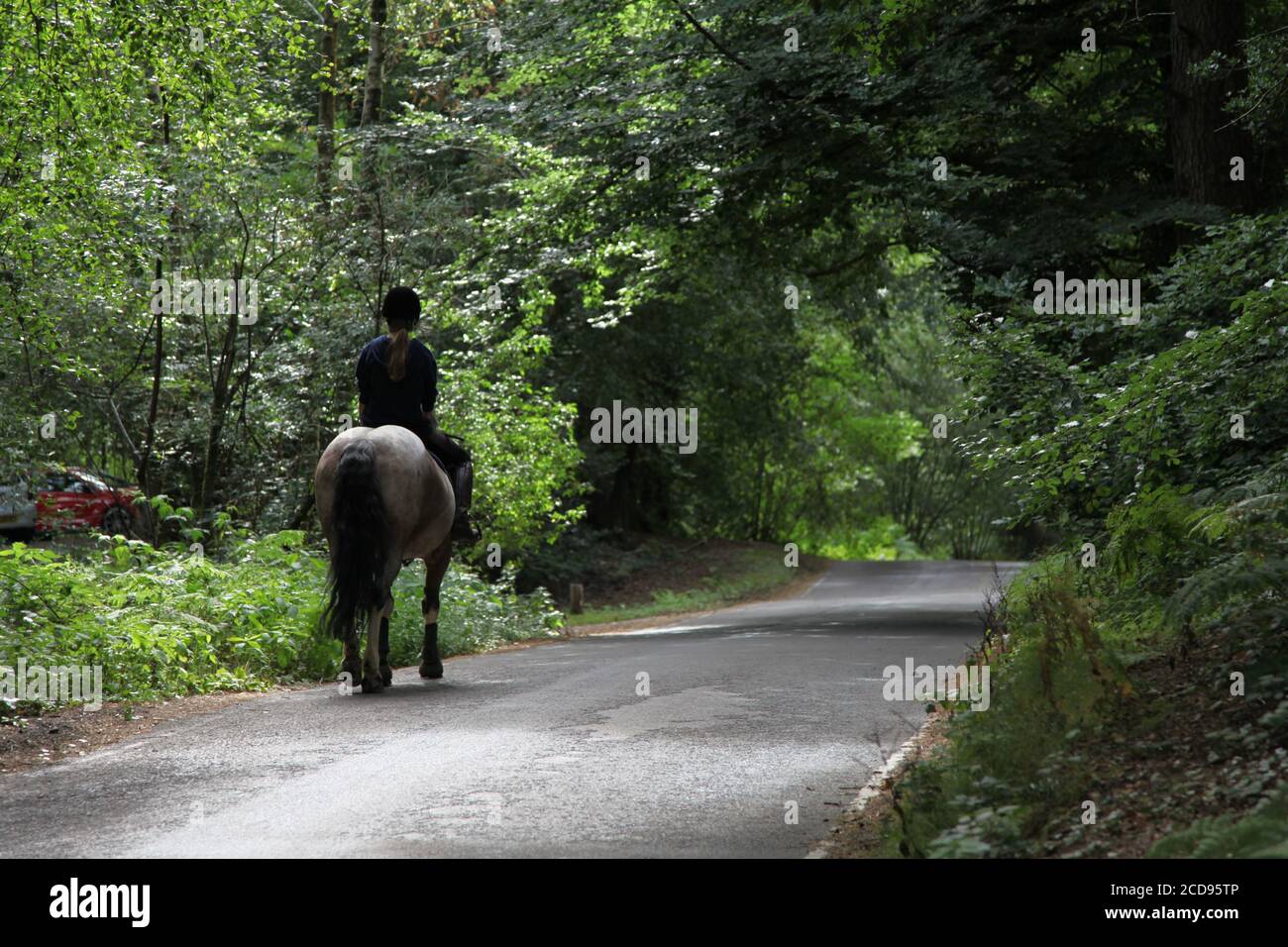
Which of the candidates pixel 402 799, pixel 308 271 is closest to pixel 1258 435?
pixel 402 799

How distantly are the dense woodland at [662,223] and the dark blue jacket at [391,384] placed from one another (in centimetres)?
433

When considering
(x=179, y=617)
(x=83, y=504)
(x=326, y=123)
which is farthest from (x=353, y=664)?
(x=326, y=123)

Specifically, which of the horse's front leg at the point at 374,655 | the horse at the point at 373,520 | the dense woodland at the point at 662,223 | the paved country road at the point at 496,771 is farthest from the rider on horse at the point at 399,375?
the dense woodland at the point at 662,223

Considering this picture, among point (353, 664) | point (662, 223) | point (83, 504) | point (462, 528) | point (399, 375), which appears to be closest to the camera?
point (353, 664)

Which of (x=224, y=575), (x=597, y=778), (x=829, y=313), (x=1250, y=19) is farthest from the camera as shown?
(x=829, y=313)

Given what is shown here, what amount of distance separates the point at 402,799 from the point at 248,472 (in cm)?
1628

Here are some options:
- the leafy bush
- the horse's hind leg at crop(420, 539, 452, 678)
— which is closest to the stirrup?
the horse's hind leg at crop(420, 539, 452, 678)

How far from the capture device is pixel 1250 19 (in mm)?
20828

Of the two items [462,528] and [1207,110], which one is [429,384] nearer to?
[462,528]

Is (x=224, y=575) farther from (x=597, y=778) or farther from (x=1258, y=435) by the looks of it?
(x=1258, y=435)

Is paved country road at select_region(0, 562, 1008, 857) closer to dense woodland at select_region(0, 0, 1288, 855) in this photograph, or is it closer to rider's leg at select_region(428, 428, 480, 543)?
rider's leg at select_region(428, 428, 480, 543)

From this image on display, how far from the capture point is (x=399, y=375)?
12188 mm

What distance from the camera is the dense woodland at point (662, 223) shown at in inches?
470

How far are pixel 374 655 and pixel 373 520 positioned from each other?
136cm
